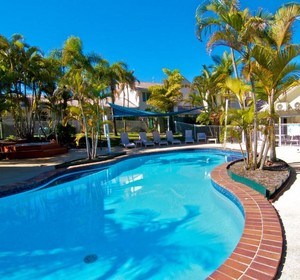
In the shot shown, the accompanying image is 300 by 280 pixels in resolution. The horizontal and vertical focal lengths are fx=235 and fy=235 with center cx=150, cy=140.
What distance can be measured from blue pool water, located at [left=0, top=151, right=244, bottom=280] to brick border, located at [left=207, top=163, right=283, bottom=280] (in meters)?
0.60

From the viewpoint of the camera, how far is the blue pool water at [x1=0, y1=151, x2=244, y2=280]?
4.19m

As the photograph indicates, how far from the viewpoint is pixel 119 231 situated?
18.1ft

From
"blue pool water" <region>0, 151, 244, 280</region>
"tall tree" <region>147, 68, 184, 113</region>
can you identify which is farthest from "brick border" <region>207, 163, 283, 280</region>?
"tall tree" <region>147, 68, 184, 113</region>

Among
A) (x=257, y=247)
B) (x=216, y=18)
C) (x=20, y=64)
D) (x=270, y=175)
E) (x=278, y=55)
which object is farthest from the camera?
(x=20, y=64)

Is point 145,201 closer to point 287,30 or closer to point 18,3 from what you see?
point 287,30

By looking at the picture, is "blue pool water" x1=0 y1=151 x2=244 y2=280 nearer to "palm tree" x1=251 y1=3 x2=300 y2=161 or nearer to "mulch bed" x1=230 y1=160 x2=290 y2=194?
"mulch bed" x1=230 y1=160 x2=290 y2=194

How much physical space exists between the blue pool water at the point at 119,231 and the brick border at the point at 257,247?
60 cm

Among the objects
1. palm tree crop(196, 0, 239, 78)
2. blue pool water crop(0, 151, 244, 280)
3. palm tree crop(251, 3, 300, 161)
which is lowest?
blue pool water crop(0, 151, 244, 280)

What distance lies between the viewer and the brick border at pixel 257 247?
2.93 meters

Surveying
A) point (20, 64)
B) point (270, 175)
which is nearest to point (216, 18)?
point (270, 175)

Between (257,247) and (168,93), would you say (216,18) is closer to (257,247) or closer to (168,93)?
(257,247)

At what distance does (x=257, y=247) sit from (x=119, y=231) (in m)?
3.14

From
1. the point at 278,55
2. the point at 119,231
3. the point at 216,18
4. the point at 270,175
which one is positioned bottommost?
the point at 119,231

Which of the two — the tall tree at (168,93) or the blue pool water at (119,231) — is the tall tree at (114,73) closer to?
the tall tree at (168,93)
